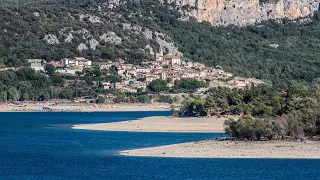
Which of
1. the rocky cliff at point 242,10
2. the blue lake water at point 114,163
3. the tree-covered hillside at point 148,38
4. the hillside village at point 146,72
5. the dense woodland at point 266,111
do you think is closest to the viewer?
the blue lake water at point 114,163

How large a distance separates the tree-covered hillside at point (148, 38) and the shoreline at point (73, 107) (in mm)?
14604

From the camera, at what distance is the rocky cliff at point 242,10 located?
163000 mm

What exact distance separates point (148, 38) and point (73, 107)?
122 ft

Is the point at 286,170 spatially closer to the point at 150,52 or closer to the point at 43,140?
the point at 43,140

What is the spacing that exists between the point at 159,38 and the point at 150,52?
586 centimetres

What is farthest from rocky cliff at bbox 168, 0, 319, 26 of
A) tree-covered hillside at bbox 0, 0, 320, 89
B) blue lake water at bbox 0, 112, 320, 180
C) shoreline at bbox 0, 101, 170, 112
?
blue lake water at bbox 0, 112, 320, 180

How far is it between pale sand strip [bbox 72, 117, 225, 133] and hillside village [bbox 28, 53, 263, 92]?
1591 inches

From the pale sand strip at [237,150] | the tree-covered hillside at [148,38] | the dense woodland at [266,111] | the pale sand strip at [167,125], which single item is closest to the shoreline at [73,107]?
the tree-covered hillside at [148,38]

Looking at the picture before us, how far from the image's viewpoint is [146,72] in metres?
129

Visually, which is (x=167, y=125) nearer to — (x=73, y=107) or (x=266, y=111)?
(x=266, y=111)

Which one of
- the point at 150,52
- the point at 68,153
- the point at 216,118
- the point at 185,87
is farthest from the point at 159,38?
the point at 68,153

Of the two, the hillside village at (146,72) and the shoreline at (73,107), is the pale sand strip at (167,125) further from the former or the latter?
the hillside village at (146,72)

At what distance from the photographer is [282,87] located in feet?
421

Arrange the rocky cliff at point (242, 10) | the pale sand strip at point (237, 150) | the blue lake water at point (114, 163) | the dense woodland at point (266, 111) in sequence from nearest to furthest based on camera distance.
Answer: the blue lake water at point (114, 163), the pale sand strip at point (237, 150), the dense woodland at point (266, 111), the rocky cliff at point (242, 10)
